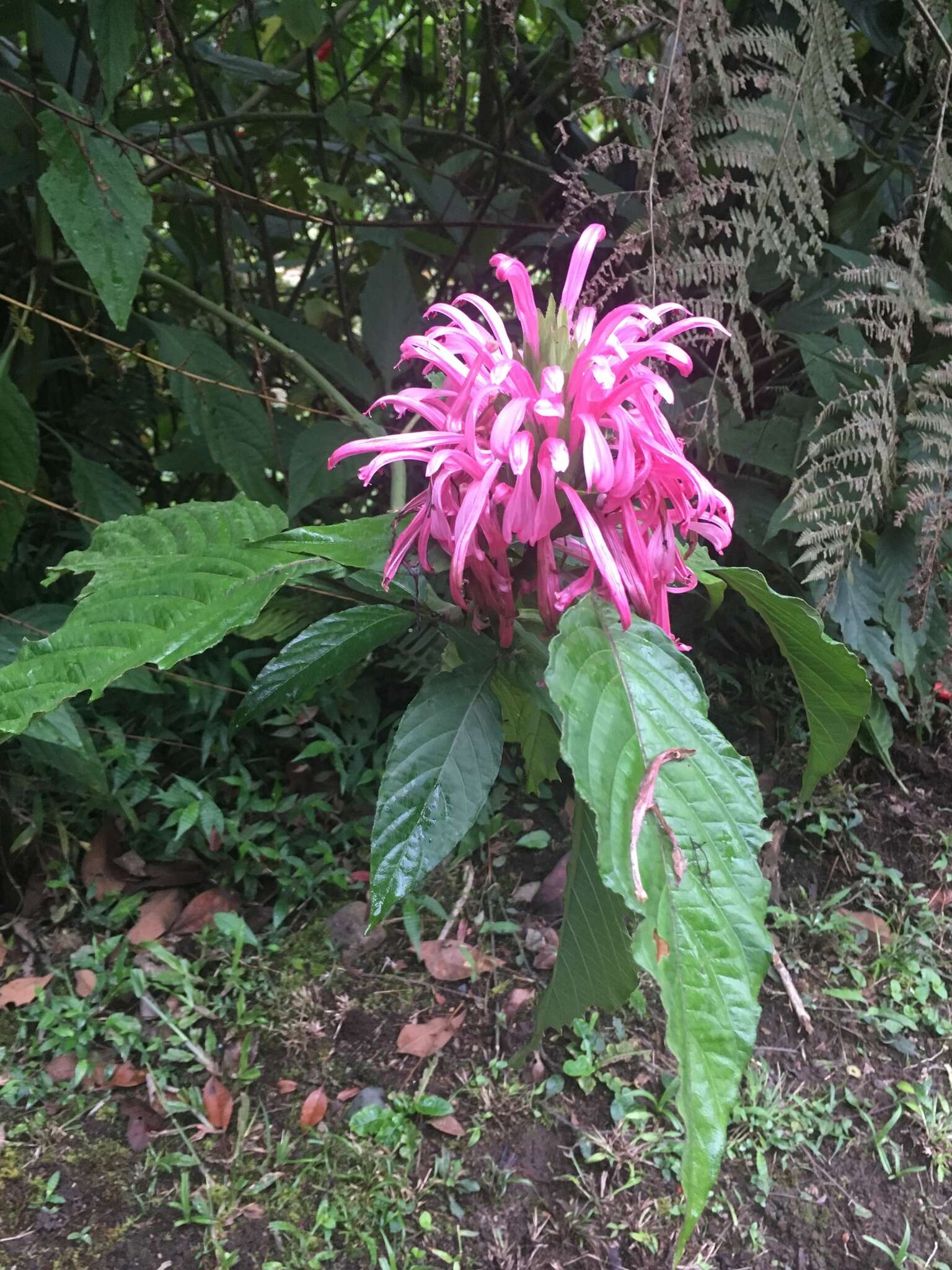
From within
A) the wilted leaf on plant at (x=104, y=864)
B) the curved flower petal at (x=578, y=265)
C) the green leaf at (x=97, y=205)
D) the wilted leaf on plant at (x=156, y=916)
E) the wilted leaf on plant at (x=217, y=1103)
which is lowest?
the wilted leaf on plant at (x=217, y=1103)

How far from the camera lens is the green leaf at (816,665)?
62 cm

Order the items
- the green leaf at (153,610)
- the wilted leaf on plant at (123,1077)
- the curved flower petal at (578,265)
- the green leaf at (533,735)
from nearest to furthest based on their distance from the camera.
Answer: the green leaf at (153,610)
the curved flower petal at (578,265)
the green leaf at (533,735)
the wilted leaf on plant at (123,1077)

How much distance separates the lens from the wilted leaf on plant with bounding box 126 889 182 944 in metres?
1.38

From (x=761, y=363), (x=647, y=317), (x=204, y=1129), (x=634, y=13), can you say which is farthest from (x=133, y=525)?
(x=761, y=363)

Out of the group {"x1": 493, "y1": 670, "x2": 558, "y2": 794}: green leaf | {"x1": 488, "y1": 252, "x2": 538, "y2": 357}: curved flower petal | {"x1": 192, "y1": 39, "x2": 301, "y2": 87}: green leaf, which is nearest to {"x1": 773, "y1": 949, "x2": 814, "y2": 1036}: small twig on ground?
{"x1": 493, "y1": 670, "x2": 558, "y2": 794}: green leaf

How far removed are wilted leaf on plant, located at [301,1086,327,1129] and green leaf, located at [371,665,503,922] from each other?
73cm

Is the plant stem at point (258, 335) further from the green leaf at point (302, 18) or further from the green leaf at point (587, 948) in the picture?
the green leaf at point (587, 948)

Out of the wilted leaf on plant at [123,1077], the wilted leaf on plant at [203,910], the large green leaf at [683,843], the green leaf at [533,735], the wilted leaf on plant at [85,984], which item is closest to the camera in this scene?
the large green leaf at [683,843]

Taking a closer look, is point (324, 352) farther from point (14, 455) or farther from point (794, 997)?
point (794, 997)

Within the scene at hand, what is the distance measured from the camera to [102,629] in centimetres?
61

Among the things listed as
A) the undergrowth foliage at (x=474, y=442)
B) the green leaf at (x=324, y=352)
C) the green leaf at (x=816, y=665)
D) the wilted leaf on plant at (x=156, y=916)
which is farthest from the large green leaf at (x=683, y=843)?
the wilted leaf on plant at (x=156, y=916)

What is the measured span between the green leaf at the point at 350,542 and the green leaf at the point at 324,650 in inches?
2.0

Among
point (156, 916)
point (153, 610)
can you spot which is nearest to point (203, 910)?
point (156, 916)

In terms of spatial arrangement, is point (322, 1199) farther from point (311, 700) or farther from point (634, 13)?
point (634, 13)
